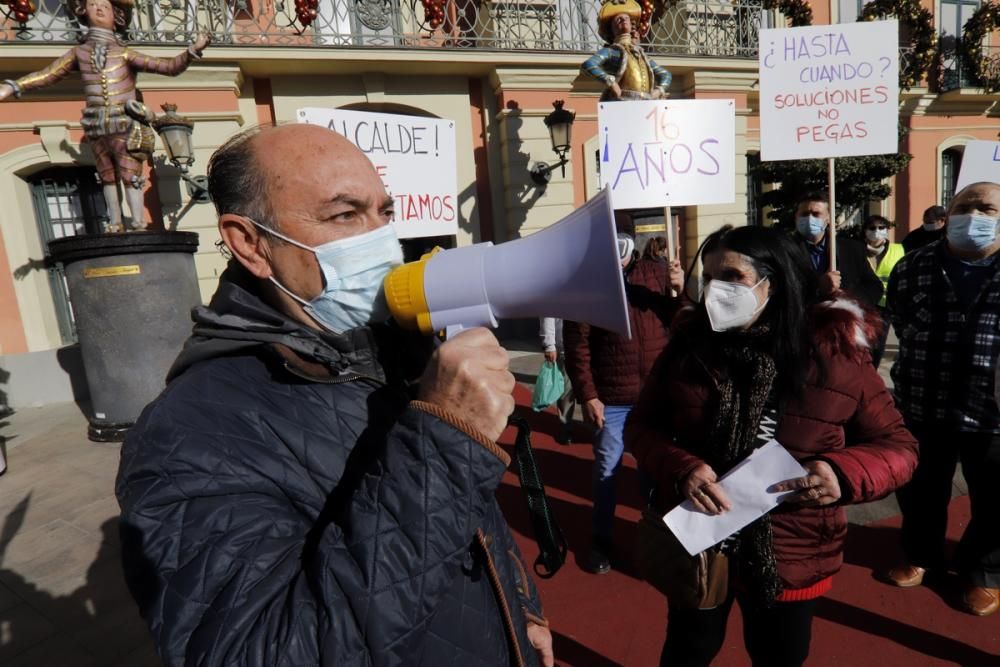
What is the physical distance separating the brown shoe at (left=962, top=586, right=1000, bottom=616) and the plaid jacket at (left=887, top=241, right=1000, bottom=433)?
75cm

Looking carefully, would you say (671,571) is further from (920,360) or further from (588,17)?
(588,17)

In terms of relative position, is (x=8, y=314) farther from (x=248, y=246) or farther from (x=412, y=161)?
(x=248, y=246)

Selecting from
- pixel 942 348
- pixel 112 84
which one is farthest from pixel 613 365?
pixel 112 84

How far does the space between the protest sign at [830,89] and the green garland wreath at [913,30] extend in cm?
974

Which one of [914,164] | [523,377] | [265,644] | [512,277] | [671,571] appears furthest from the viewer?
[914,164]

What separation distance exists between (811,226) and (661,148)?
133 centimetres

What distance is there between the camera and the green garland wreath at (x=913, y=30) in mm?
10539

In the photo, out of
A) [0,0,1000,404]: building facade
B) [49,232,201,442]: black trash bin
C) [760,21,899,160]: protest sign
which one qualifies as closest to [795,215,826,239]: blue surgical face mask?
[760,21,899,160]: protest sign

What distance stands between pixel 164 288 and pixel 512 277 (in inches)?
209

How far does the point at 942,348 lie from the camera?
2.52 metres

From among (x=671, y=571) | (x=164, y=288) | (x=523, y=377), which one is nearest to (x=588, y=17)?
(x=523, y=377)

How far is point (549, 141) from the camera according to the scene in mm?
8898

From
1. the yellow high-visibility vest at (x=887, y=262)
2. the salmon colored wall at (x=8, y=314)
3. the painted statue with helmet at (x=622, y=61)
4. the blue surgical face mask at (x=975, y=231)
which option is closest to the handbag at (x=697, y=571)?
the blue surgical face mask at (x=975, y=231)

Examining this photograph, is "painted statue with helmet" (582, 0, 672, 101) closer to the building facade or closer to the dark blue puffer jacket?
the building facade
